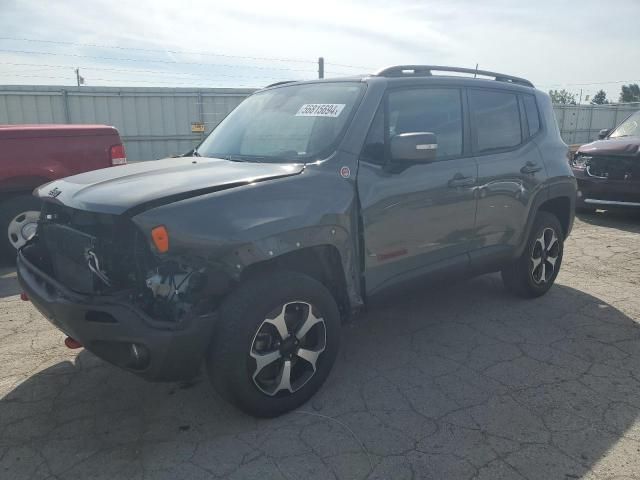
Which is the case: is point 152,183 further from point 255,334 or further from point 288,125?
point 288,125

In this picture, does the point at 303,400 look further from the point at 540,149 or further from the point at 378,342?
the point at 540,149

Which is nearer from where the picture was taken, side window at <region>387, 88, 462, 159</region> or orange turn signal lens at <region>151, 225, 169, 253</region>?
orange turn signal lens at <region>151, 225, 169, 253</region>

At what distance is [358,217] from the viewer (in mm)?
3168

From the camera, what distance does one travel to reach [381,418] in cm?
294

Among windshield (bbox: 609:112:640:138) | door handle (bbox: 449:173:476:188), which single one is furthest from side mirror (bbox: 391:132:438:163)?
windshield (bbox: 609:112:640:138)

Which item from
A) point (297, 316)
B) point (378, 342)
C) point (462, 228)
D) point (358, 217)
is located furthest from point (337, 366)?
point (462, 228)

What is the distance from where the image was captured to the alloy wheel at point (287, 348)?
2.80m

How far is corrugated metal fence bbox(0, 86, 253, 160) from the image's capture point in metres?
A: 14.2

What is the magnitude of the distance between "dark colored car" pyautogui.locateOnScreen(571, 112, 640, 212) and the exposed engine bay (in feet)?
24.5

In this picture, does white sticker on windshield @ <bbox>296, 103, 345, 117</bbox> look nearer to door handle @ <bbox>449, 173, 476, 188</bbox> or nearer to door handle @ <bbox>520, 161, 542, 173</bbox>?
door handle @ <bbox>449, 173, 476, 188</bbox>

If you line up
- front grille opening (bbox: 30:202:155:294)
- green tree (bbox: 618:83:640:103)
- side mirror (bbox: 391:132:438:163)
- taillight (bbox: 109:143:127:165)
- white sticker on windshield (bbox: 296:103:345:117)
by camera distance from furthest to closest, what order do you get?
green tree (bbox: 618:83:640:103) → taillight (bbox: 109:143:127:165) → white sticker on windshield (bbox: 296:103:345:117) → side mirror (bbox: 391:132:438:163) → front grille opening (bbox: 30:202:155:294)

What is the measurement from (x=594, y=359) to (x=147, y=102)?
14633mm

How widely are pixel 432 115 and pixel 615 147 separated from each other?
5.89 meters

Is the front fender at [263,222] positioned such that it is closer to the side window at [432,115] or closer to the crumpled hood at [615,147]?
the side window at [432,115]
